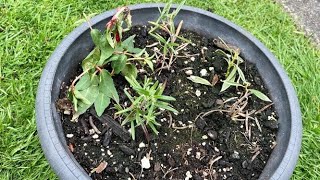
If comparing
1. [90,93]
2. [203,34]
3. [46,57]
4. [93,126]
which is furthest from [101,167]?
[46,57]

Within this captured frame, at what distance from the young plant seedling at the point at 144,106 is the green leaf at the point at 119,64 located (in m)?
0.06

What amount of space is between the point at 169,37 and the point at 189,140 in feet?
1.55

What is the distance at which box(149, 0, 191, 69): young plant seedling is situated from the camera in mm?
1906

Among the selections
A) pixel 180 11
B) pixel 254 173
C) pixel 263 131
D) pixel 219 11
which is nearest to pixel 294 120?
pixel 263 131

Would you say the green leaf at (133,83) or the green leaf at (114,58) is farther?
the green leaf at (114,58)

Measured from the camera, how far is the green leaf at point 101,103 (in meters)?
1.79

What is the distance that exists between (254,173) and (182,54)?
60cm

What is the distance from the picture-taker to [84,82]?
70.9 inches

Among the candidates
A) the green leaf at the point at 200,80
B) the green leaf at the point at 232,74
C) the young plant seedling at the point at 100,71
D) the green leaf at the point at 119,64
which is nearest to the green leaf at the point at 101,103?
the young plant seedling at the point at 100,71

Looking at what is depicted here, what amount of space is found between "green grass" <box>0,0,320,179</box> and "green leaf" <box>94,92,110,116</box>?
0.45m

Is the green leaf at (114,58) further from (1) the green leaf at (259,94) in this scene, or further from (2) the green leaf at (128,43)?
(1) the green leaf at (259,94)

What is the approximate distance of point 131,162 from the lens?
1760mm

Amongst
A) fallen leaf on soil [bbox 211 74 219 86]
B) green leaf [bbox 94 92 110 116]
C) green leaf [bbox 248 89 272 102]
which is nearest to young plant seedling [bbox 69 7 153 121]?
green leaf [bbox 94 92 110 116]

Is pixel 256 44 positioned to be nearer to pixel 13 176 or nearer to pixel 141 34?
pixel 141 34
